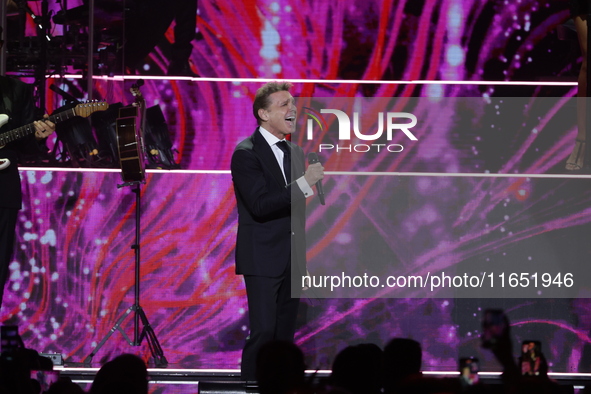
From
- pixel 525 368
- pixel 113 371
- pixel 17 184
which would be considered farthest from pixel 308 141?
pixel 113 371

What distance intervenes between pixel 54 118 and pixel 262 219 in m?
1.57

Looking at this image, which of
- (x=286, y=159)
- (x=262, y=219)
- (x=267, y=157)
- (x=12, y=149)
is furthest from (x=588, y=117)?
(x=12, y=149)

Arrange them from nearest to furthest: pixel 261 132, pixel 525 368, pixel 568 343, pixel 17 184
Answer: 1. pixel 525 368
2. pixel 261 132
3. pixel 17 184
4. pixel 568 343

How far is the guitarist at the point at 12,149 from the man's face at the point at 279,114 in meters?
1.36

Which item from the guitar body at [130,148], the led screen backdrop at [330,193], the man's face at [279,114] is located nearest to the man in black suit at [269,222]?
the man's face at [279,114]

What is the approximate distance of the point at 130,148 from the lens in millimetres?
4988

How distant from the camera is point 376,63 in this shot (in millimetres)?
5410

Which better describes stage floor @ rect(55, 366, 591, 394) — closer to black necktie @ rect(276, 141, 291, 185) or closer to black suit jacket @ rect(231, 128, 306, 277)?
black suit jacket @ rect(231, 128, 306, 277)

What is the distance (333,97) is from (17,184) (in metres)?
2.02

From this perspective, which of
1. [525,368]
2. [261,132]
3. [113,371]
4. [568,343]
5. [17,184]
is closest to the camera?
[113,371]

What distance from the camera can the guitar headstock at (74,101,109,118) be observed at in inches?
198

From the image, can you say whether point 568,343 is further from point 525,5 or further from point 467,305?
point 525,5

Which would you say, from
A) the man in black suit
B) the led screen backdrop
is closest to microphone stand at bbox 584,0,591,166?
the led screen backdrop

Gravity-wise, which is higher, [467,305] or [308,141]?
[308,141]
